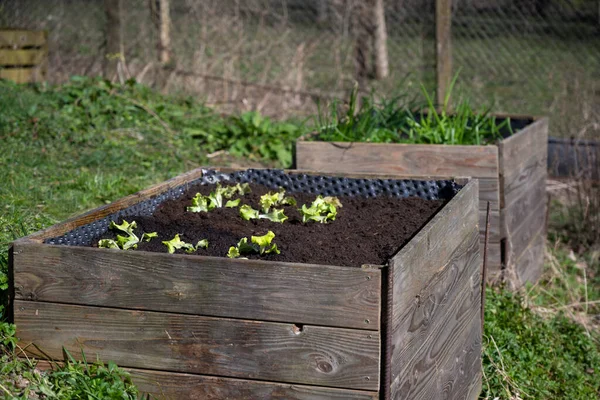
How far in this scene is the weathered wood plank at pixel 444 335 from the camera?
8.72ft

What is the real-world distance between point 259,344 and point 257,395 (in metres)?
0.17

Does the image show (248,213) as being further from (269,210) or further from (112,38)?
(112,38)

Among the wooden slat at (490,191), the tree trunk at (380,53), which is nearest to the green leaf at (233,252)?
the wooden slat at (490,191)

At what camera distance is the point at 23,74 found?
879 cm

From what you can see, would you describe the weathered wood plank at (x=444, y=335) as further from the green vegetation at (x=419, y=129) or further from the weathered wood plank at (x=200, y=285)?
the green vegetation at (x=419, y=129)

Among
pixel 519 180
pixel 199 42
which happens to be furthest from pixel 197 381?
pixel 199 42

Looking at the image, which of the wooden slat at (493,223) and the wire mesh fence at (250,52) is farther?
the wire mesh fence at (250,52)

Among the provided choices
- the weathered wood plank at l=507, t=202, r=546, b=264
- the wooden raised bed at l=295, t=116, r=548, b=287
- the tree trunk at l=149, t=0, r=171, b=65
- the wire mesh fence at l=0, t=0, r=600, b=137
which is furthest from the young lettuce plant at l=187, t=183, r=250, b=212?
the tree trunk at l=149, t=0, r=171, b=65

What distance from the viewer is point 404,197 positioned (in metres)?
4.11

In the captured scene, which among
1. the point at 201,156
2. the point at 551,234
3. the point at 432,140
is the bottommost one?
the point at 551,234

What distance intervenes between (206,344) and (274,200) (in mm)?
1301

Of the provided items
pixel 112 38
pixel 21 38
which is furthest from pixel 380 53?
pixel 21 38

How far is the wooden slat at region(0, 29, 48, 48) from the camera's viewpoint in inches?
341

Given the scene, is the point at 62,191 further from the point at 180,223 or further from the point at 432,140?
the point at 432,140
